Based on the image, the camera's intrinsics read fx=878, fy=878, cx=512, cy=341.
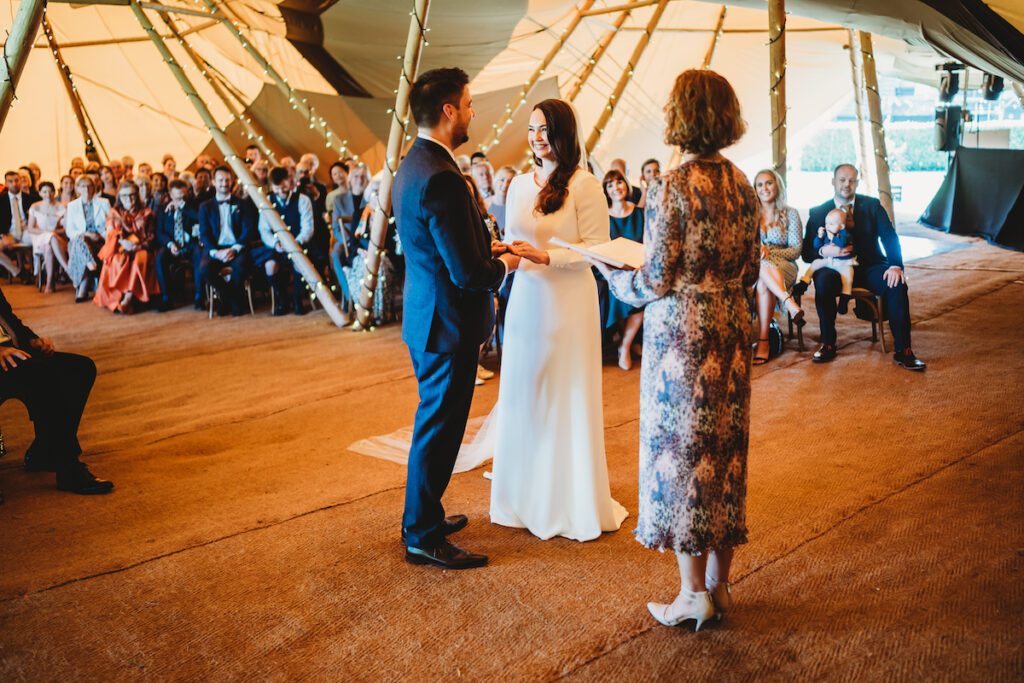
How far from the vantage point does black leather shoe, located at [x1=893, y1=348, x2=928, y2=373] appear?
506 centimetres

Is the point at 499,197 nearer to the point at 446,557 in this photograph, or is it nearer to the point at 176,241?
the point at 176,241

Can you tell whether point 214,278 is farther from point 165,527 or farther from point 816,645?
point 816,645

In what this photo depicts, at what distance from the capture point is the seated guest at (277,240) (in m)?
7.64

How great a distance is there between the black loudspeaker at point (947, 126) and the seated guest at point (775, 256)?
681 centimetres

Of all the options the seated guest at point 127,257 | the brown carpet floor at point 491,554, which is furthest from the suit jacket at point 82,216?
the brown carpet floor at point 491,554

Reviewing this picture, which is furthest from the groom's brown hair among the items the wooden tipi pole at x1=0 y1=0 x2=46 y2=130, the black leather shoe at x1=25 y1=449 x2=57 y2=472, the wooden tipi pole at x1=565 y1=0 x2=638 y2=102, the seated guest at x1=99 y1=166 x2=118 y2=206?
the seated guest at x1=99 y1=166 x2=118 y2=206

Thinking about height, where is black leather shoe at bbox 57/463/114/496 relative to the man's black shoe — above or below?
above

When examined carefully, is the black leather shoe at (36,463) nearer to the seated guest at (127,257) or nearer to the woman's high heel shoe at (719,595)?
the woman's high heel shoe at (719,595)

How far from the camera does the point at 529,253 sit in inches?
117

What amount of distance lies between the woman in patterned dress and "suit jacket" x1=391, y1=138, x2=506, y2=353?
46 centimetres

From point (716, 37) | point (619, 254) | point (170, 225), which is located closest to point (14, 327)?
point (619, 254)

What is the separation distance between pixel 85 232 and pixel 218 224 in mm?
1920

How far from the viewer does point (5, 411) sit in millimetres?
5082

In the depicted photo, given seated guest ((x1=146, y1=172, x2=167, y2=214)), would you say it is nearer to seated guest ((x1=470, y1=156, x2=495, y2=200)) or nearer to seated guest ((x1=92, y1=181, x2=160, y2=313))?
seated guest ((x1=92, y1=181, x2=160, y2=313))
